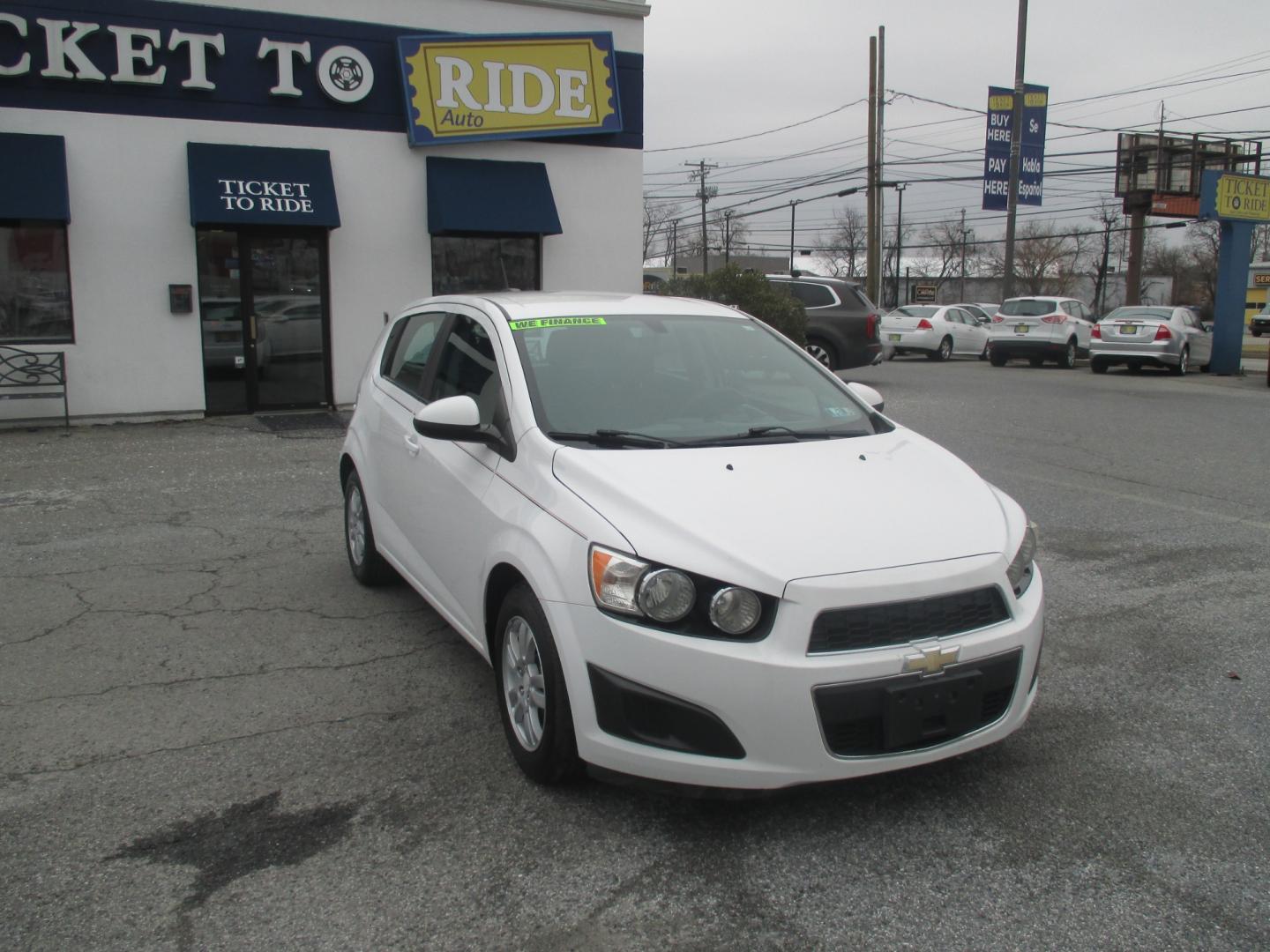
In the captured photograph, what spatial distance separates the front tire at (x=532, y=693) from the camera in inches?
132

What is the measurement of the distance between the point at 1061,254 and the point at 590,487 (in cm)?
8594

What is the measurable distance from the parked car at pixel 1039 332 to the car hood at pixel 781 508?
21.7 m

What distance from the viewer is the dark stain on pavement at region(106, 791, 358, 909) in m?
3.10

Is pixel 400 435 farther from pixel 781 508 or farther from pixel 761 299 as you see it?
pixel 761 299

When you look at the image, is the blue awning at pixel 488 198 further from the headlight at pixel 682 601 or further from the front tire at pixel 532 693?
the headlight at pixel 682 601

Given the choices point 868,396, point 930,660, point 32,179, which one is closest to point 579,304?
point 868,396

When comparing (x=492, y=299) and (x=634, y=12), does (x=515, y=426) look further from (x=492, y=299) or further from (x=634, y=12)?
(x=634, y=12)

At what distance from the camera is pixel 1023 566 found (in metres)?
3.63

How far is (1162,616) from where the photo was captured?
5523 mm

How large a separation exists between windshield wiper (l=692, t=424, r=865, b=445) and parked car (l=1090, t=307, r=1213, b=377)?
19633mm

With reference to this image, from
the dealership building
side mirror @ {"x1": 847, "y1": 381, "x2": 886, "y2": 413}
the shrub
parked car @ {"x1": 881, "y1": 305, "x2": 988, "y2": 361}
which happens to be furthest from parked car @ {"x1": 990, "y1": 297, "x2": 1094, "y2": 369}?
side mirror @ {"x1": 847, "y1": 381, "x2": 886, "y2": 413}

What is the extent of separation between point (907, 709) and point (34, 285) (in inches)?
475

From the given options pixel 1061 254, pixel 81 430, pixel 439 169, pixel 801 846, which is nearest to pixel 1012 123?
pixel 439 169

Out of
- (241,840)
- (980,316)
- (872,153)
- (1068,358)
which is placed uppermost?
(872,153)
